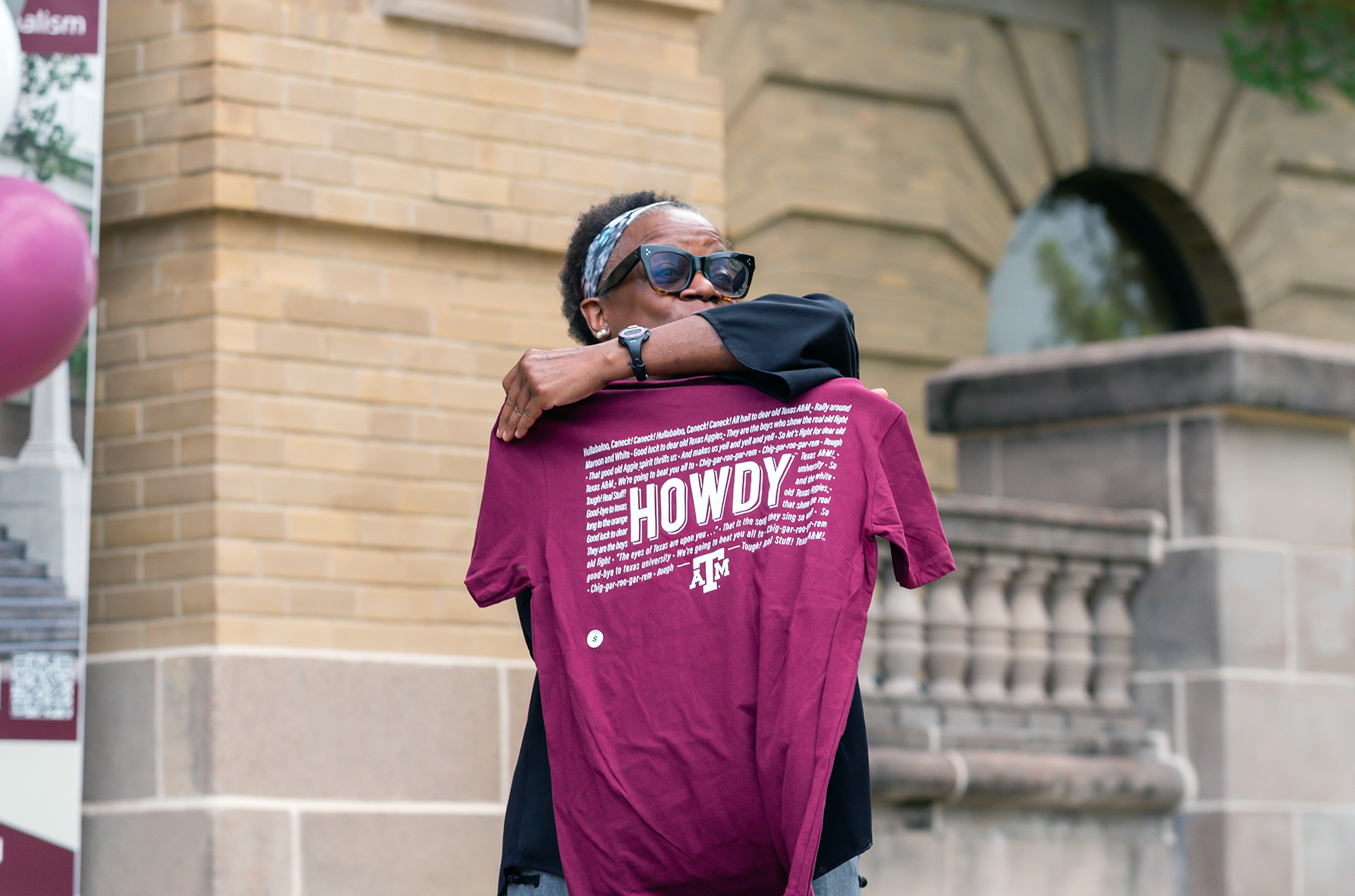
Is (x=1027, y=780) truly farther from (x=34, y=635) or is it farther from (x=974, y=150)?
(x=974, y=150)

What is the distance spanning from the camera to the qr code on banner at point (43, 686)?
4.50 meters

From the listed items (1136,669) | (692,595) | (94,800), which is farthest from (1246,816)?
(692,595)

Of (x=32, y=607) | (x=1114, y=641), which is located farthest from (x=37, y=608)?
(x=1114, y=641)

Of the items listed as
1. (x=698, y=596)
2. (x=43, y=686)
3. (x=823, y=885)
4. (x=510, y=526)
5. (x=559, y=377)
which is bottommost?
(x=823, y=885)

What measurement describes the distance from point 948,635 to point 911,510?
10.6 feet

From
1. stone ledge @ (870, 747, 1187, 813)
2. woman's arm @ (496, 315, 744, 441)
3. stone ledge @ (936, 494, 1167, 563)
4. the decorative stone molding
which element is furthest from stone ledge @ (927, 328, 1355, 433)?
woman's arm @ (496, 315, 744, 441)

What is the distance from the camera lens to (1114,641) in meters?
6.15

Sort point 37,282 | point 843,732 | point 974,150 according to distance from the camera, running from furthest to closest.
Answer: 1. point 974,150
2. point 37,282
3. point 843,732

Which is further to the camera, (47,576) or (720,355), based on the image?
(47,576)

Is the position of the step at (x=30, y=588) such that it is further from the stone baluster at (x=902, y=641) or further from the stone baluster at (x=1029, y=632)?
the stone baluster at (x=1029, y=632)

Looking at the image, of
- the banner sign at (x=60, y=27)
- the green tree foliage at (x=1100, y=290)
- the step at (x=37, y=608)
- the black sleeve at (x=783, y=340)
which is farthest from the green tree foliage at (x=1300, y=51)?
the black sleeve at (x=783, y=340)

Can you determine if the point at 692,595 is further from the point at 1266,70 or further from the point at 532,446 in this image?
the point at 1266,70

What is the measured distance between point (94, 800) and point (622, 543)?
2641mm

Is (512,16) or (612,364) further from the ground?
(512,16)
